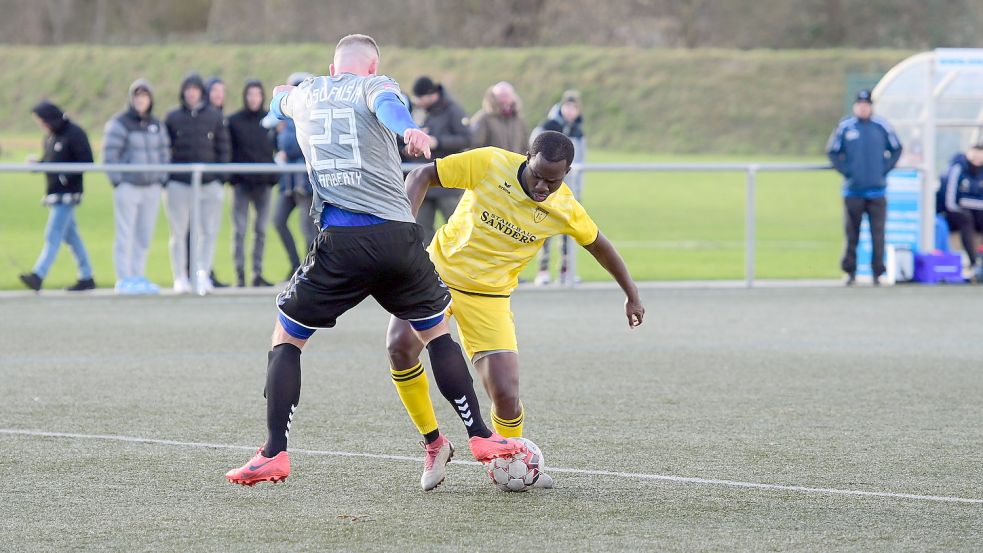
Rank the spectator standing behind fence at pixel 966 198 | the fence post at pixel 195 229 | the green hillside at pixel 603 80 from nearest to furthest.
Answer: the fence post at pixel 195 229 < the spectator standing behind fence at pixel 966 198 < the green hillside at pixel 603 80

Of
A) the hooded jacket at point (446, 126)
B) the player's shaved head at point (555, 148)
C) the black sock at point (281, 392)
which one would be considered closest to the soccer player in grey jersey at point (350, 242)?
the black sock at point (281, 392)

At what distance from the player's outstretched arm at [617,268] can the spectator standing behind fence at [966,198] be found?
36.8 ft

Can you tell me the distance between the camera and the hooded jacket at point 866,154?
15.7 metres

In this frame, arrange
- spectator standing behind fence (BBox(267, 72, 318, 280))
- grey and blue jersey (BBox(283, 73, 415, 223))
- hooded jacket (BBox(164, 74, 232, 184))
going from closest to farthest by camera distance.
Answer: grey and blue jersey (BBox(283, 73, 415, 223)) → hooded jacket (BBox(164, 74, 232, 184)) → spectator standing behind fence (BBox(267, 72, 318, 280))

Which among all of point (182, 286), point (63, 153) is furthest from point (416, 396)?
point (63, 153)

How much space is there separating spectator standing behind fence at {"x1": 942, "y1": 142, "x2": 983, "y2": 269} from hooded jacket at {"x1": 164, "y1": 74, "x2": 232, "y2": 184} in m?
7.89

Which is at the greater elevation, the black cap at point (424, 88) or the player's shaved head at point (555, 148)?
the black cap at point (424, 88)

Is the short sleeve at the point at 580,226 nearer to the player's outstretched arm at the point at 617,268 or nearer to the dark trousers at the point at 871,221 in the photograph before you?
the player's outstretched arm at the point at 617,268

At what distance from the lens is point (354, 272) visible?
227 inches

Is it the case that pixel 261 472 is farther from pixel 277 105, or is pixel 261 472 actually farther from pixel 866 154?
pixel 866 154

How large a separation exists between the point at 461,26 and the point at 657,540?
5551 centimetres

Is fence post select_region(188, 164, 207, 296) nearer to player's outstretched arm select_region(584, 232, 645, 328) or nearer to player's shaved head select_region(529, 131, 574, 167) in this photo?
player's outstretched arm select_region(584, 232, 645, 328)

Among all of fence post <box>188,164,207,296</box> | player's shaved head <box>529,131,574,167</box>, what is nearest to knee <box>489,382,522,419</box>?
player's shaved head <box>529,131,574,167</box>

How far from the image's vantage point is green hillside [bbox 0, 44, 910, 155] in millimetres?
46906
